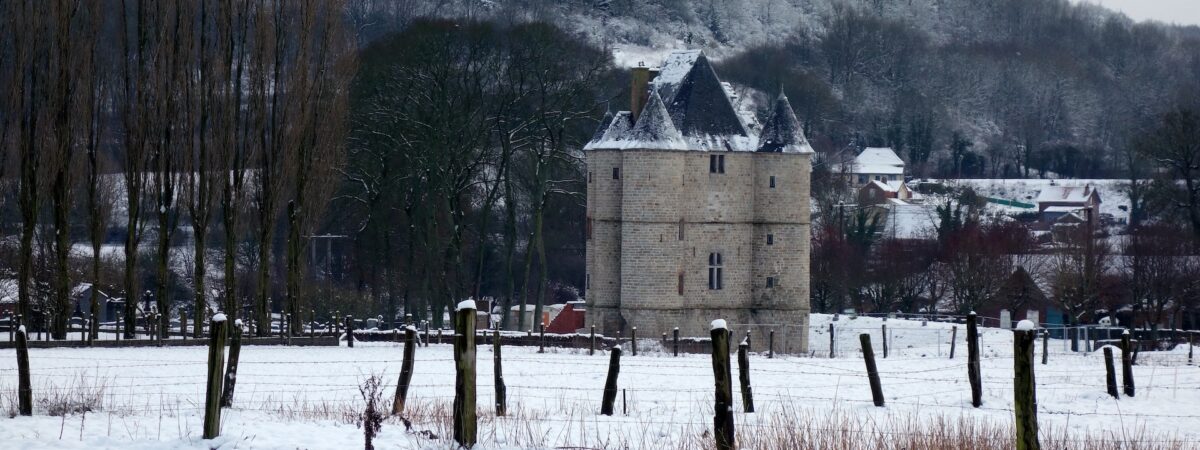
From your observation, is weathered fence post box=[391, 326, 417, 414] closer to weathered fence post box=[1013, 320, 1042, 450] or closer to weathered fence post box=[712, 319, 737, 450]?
weathered fence post box=[712, 319, 737, 450]

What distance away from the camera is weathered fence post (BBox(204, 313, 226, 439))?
1545 cm

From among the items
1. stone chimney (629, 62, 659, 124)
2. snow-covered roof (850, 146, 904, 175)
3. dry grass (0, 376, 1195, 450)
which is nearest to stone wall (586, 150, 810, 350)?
stone chimney (629, 62, 659, 124)

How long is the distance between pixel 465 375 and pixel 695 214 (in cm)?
3018

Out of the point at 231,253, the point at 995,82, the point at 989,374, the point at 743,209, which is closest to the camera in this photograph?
the point at 989,374

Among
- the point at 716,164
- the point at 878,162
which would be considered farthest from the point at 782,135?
the point at 878,162

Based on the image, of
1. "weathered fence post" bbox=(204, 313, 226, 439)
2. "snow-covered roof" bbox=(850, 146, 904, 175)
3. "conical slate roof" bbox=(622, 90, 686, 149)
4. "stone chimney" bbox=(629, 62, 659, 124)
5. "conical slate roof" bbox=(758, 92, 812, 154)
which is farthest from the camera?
"snow-covered roof" bbox=(850, 146, 904, 175)

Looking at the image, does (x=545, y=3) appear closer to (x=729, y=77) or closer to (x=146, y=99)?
(x=729, y=77)

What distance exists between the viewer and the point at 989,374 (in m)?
26.6

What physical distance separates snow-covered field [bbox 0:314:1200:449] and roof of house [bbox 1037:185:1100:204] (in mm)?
80784

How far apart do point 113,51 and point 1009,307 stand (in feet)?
110

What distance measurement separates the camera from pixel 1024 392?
14289 mm

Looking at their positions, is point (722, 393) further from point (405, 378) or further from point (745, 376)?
point (405, 378)

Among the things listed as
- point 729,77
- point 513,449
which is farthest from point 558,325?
point 729,77

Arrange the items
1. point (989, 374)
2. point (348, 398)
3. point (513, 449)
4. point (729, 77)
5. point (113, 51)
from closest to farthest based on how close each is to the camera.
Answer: point (513, 449), point (348, 398), point (989, 374), point (113, 51), point (729, 77)
